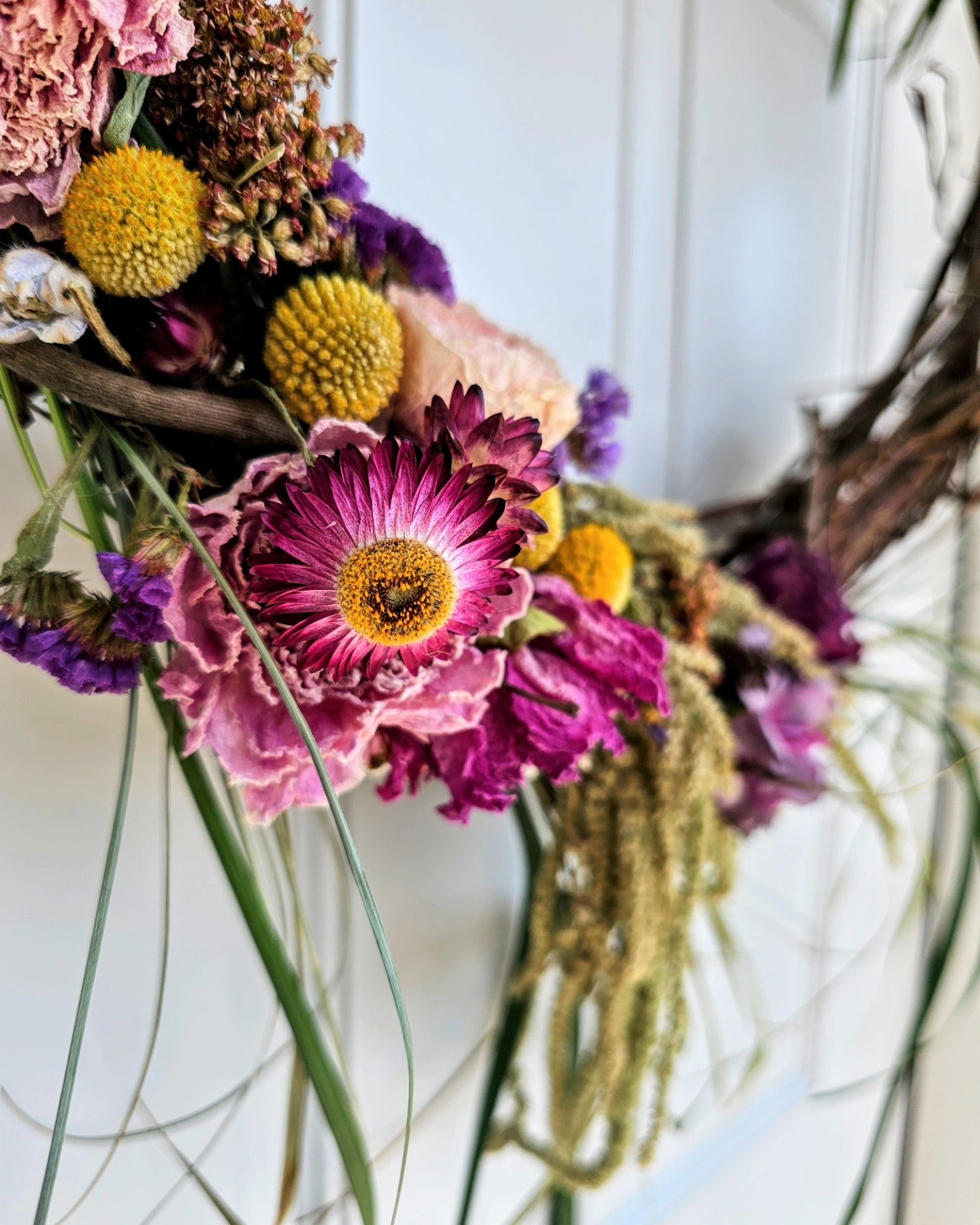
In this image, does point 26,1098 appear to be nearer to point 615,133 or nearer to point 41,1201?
point 41,1201

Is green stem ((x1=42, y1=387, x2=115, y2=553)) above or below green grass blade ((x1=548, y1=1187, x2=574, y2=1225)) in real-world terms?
above

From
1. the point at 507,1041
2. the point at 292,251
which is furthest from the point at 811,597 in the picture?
the point at 292,251

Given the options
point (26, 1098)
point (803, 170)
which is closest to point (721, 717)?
point (26, 1098)

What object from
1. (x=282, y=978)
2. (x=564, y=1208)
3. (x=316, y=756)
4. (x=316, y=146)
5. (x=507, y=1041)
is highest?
(x=316, y=146)

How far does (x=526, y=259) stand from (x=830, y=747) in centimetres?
42

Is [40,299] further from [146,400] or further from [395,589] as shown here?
[395,589]

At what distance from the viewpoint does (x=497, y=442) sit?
0.29m

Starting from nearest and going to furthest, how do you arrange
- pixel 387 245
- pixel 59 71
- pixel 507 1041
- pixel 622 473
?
pixel 59 71
pixel 387 245
pixel 507 1041
pixel 622 473

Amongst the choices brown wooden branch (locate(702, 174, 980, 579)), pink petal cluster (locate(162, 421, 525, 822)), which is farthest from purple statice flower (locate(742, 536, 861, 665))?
pink petal cluster (locate(162, 421, 525, 822))

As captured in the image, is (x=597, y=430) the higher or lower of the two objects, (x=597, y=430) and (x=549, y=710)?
the higher

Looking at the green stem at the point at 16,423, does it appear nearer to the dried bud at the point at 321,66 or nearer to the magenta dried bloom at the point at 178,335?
the magenta dried bloom at the point at 178,335

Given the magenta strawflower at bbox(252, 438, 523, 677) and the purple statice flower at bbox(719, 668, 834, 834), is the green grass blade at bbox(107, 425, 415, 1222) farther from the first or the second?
the purple statice flower at bbox(719, 668, 834, 834)

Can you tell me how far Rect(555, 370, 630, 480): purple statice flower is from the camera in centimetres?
45

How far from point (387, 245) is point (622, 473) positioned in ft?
1.18
